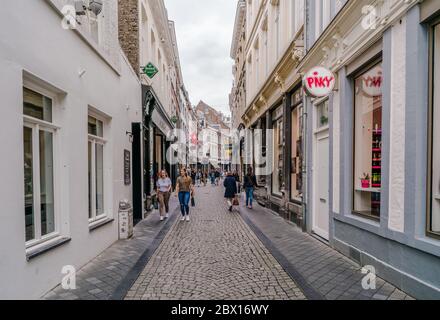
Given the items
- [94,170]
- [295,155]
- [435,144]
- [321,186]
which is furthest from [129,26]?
[435,144]

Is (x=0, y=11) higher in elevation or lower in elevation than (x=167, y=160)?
higher

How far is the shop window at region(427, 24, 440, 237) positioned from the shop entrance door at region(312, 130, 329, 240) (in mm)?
3371

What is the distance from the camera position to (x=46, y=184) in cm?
506

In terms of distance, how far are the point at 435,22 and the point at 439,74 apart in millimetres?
642

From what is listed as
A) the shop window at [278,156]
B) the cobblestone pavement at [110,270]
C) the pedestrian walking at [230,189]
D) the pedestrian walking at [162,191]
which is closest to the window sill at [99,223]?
the cobblestone pavement at [110,270]

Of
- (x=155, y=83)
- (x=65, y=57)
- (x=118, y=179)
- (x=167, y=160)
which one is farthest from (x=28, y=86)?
(x=167, y=160)

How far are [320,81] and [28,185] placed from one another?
215 inches

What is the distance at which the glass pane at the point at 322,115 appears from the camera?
26.2 feet

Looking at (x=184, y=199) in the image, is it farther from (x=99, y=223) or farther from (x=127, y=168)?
(x=99, y=223)

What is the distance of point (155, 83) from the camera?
1527 centimetres

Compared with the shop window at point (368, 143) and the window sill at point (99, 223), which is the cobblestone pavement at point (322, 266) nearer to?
the shop window at point (368, 143)

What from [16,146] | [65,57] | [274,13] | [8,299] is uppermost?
[274,13]

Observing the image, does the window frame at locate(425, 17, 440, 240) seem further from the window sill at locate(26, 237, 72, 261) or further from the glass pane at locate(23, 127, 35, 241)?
the glass pane at locate(23, 127, 35, 241)

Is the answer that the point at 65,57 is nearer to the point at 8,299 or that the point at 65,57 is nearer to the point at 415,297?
the point at 8,299
